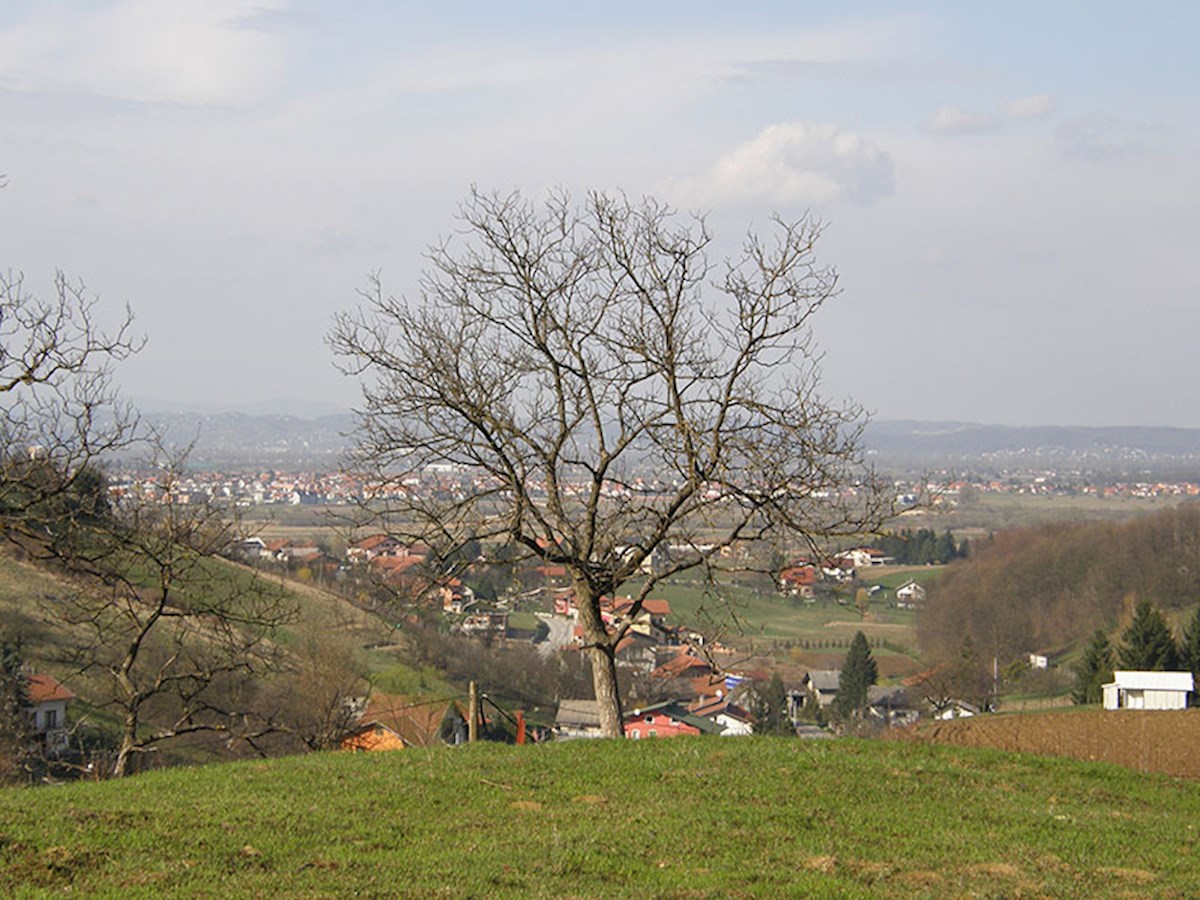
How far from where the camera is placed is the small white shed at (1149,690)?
113 ft

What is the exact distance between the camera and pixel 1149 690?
115 ft

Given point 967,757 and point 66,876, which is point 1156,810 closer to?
point 967,757

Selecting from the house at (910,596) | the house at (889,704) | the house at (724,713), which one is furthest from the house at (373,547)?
the house at (910,596)

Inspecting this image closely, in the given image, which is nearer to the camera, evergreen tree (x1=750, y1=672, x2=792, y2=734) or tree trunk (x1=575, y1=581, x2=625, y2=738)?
tree trunk (x1=575, y1=581, x2=625, y2=738)

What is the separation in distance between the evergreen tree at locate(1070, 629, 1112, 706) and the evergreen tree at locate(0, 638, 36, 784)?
123 feet

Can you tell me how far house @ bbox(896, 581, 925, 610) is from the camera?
282ft

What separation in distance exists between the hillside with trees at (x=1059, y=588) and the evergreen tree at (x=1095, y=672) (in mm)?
15297

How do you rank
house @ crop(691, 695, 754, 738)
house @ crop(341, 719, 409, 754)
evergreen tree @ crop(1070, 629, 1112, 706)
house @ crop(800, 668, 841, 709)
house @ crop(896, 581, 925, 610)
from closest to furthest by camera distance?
house @ crop(341, 719, 409, 754), evergreen tree @ crop(1070, 629, 1112, 706), house @ crop(691, 695, 754, 738), house @ crop(800, 668, 841, 709), house @ crop(896, 581, 925, 610)

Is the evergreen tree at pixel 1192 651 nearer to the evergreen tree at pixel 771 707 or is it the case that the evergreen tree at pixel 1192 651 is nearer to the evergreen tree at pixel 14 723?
the evergreen tree at pixel 771 707

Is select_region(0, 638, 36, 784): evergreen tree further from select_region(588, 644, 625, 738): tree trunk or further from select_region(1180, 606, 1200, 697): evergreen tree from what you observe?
select_region(1180, 606, 1200, 697): evergreen tree

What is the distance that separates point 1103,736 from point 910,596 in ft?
232

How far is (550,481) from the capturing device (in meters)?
16.7

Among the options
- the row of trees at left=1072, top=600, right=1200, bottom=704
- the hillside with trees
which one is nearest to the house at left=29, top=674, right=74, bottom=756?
the row of trees at left=1072, top=600, right=1200, bottom=704

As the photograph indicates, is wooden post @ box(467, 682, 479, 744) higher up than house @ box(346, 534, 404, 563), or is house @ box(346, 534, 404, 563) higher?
house @ box(346, 534, 404, 563)
